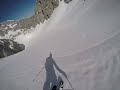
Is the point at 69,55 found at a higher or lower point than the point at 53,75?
higher

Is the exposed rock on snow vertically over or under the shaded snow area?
over

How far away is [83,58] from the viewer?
1714 cm

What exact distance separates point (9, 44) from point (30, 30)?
1274 cm

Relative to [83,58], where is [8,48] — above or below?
above

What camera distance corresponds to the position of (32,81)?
16469 millimetres

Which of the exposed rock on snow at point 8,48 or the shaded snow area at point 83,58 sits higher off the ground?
the exposed rock on snow at point 8,48

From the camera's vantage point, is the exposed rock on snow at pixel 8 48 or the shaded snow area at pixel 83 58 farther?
the exposed rock on snow at pixel 8 48

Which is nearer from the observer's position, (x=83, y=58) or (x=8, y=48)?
(x=83, y=58)

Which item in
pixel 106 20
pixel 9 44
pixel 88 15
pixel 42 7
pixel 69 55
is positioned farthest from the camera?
pixel 42 7

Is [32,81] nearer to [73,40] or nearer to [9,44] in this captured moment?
[73,40]

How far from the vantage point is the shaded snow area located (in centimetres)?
1248

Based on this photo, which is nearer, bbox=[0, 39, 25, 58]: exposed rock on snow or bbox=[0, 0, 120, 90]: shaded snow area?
bbox=[0, 0, 120, 90]: shaded snow area

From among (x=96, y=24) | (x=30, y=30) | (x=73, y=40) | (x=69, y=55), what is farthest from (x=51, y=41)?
(x=30, y=30)

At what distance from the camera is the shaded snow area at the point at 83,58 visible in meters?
12.5
